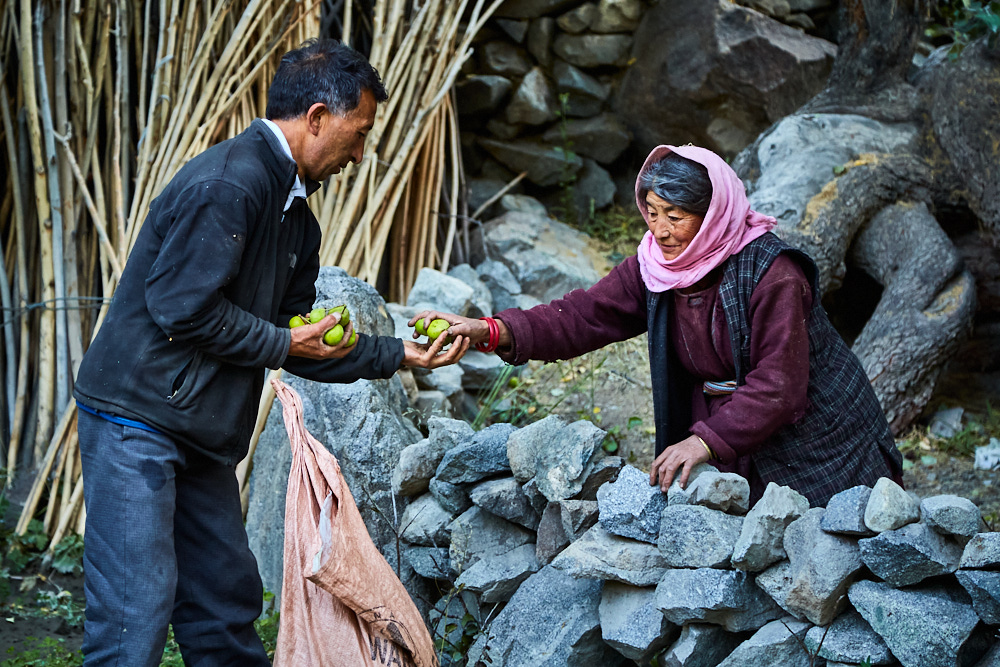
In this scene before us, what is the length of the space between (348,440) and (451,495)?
423 millimetres

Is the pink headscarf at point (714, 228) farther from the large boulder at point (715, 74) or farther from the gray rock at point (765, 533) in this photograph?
the large boulder at point (715, 74)

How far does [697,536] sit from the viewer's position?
209 cm

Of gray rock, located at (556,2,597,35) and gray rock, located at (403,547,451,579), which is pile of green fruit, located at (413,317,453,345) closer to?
gray rock, located at (403,547,451,579)

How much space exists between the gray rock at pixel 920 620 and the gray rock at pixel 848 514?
131mm

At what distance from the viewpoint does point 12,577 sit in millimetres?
3531

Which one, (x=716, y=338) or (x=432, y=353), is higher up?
(x=716, y=338)

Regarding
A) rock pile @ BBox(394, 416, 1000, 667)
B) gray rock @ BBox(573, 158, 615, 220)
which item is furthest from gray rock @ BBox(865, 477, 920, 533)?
gray rock @ BBox(573, 158, 615, 220)

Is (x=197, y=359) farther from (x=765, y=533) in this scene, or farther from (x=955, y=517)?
(x=955, y=517)

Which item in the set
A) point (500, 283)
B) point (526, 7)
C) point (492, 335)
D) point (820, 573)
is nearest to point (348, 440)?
point (492, 335)

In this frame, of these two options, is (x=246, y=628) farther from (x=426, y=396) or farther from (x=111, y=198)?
(x=111, y=198)

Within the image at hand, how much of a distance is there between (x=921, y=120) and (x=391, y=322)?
9.60 feet

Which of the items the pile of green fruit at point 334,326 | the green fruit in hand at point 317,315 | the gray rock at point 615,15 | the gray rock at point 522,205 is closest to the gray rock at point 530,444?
the pile of green fruit at point 334,326

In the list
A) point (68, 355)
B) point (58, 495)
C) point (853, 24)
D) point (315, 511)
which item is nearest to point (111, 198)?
point (68, 355)

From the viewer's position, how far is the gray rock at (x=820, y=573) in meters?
1.92
